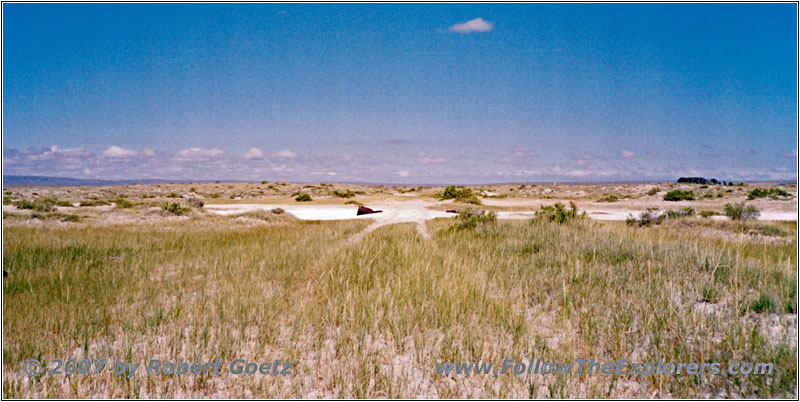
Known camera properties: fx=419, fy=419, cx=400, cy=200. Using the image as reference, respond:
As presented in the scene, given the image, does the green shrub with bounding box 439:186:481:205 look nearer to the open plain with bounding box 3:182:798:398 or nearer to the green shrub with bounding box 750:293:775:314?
the open plain with bounding box 3:182:798:398

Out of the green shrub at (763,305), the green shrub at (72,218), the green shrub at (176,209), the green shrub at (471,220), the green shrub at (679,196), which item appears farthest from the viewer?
the green shrub at (679,196)

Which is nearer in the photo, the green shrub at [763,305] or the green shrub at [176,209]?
the green shrub at [763,305]

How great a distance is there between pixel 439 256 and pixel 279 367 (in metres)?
5.81

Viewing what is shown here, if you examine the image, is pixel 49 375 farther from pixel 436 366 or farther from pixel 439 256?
pixel 439 256

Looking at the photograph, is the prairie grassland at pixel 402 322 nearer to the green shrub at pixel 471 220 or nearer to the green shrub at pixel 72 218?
the green shrub at pixel 471 220

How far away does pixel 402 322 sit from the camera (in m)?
4.91

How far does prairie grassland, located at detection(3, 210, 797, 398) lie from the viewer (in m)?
3.67

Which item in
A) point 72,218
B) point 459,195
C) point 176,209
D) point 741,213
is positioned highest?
point 741,213

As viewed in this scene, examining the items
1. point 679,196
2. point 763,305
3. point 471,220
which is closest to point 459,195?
point 679,196

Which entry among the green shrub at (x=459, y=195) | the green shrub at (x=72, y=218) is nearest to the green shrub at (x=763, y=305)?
the green shrub at (x=72, y=218)

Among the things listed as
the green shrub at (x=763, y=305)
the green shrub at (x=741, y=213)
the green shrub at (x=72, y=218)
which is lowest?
the green shrub at (x=72, y=218)

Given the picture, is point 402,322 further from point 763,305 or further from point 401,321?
point 763,305

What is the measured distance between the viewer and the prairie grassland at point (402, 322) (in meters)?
3.67

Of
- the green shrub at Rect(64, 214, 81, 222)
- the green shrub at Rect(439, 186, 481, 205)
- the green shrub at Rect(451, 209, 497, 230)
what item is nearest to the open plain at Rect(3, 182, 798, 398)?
the green shrub at Rect(451, 209, 497, 230)
